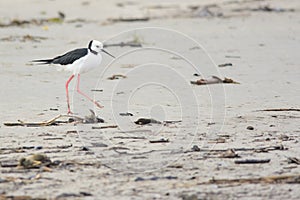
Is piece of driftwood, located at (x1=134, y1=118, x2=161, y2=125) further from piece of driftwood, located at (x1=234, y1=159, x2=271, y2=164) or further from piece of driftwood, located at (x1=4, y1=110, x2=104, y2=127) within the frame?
piece of driftwood, located at (x1=234, y1=159, x2=271, y2=164)

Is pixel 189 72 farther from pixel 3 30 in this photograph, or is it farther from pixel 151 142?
pixel 3 30

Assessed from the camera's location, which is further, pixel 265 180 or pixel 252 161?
pixel 252 161

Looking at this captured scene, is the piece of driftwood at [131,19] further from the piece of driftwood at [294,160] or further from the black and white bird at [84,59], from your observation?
the piece of driftwood at [294,160]

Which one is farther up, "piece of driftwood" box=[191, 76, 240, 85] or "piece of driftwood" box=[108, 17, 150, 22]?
"piece of driftwood" box=[108, 17, 150, 22]

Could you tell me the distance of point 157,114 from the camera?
6.43 meters

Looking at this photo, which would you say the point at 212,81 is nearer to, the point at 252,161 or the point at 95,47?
the point at 95,47

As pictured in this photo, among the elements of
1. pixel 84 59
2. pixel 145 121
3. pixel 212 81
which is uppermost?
pixel 84 59

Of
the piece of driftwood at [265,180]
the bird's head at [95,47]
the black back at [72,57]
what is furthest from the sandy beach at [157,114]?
the bird's head at [95,47]

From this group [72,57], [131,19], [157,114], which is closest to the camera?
[157,114]

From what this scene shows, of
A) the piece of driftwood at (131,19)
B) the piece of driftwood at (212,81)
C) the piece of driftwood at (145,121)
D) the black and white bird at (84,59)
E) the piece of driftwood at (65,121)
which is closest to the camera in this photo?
the piece of driftwood at (65,121)

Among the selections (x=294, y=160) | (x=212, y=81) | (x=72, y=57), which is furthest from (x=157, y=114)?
(x=294, y=160)

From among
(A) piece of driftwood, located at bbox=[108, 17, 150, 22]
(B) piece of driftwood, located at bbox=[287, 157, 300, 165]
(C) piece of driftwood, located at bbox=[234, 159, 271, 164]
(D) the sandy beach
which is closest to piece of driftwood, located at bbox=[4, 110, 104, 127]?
(D) the sandy beach

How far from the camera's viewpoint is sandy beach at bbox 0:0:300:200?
4.51 meters

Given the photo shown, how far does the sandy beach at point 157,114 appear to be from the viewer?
4.51 metres
